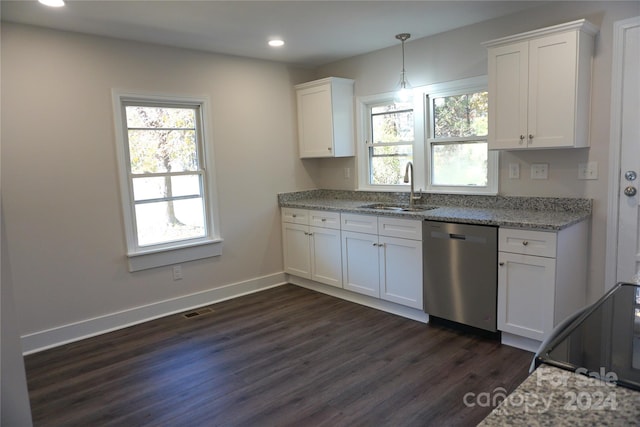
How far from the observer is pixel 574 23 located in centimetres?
264

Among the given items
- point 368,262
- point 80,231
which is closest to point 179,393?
point 80,231

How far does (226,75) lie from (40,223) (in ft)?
6.85

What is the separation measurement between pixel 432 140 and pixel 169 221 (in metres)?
2.52

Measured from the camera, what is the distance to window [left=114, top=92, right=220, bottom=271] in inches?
142

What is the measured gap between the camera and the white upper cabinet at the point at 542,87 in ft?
8.95

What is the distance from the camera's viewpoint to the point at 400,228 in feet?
11.4

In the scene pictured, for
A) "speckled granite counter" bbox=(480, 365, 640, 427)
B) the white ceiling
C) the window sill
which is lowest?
the window sill

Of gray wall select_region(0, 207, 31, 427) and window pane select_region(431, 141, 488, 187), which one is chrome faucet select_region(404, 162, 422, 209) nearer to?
window pane select_region(431, 141, 488, 187)

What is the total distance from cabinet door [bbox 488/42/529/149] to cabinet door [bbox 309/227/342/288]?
166cm

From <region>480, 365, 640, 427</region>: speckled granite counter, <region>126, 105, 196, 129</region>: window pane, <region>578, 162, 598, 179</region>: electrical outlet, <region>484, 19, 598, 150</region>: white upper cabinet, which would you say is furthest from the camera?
<region>126, 105, 196, 129</region>: window pane

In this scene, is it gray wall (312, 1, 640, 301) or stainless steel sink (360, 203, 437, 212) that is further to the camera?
stainless steel sink (360, 203, 437, 212)

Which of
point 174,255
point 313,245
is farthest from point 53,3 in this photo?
point 313,245

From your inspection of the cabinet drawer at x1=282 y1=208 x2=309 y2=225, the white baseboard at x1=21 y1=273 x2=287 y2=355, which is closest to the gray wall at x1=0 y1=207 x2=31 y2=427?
the white baseboard at x1=21 y1=273 x2=287 y2=355

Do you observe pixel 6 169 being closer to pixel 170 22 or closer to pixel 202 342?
pixel 170 22
